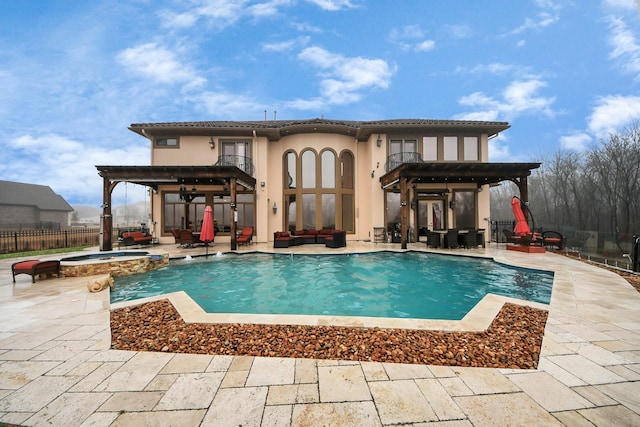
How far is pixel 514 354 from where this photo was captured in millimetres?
2607

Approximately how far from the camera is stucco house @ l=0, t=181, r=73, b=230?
3275 cm

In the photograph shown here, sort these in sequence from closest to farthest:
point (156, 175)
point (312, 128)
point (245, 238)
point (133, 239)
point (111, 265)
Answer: point (111, 265) < point (156, 175) < point (133, 239) < point (245, 238) < point (312, 128)

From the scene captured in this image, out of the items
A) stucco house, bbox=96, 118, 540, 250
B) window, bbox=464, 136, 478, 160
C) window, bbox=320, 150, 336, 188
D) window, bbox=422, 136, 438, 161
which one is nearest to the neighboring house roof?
stucco house, bbox=96, 118, 540, 250

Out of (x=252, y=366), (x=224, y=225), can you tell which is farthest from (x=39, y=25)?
(x=252, y=366)

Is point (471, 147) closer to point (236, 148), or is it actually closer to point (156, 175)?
point (236, 148)

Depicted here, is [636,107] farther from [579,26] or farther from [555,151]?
[555,151]

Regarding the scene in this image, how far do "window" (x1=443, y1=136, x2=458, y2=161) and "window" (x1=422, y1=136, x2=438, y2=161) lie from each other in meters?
0.49

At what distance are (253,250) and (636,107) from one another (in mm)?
22226

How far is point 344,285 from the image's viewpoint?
609 centimetres

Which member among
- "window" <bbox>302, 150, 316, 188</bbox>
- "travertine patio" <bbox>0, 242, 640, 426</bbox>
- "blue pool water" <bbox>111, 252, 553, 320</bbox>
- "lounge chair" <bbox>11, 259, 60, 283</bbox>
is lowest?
"blue pool water" <bbox>111, 252, 553, 320</bbox>

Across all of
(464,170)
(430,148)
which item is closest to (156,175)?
(464,170)

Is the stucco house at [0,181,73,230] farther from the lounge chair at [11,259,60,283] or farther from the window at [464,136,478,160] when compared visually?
the window at [464,136,478,160]

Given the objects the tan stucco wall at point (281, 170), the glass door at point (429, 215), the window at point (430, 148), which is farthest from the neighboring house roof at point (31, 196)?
the window at point (430, 148)

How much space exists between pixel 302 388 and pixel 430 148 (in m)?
14.1
